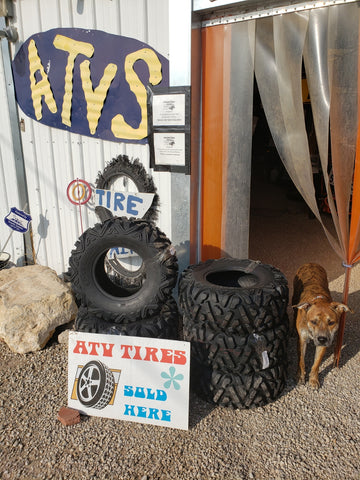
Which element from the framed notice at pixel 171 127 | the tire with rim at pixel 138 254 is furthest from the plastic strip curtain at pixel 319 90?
the tire with rim at pixel 138 254

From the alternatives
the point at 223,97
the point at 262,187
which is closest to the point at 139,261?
the point at 223,97

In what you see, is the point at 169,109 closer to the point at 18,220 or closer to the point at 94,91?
the point at 94,91

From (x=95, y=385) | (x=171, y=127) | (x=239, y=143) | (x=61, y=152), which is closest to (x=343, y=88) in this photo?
(x=239, y=143)

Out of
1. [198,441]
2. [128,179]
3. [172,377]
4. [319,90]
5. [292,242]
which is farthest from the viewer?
[292,242]

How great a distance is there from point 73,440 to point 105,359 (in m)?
0.54

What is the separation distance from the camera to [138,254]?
10.8 feet

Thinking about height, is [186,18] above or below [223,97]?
above

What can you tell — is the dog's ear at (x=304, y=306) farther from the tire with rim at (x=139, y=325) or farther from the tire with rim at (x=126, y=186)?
the tire with rim at (x=126, y=186)

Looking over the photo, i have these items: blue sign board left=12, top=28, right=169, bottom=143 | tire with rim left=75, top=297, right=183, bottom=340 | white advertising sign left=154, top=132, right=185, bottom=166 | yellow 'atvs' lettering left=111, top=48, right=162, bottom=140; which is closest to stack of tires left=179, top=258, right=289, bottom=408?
tire with rim left=75, top=297, right=183, bottom=340

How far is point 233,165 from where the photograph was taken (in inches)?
140

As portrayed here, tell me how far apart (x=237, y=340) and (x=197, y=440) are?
2.30 ft

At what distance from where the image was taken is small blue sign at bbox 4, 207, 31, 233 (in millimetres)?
4442

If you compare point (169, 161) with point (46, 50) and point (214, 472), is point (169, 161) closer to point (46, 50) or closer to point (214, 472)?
point (46, 50)

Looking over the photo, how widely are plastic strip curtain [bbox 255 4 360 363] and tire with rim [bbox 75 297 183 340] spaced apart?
1.42 meters
